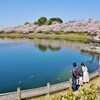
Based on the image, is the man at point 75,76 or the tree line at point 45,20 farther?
the tree line at point 45,20

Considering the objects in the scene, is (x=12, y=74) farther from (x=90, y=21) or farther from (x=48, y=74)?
(x=90, y=21)

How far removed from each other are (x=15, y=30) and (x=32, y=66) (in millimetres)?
88615

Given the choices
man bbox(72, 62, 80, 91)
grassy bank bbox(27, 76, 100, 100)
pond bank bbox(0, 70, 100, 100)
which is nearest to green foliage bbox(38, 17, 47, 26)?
grassy bank bbox(27, 76, 100, 100)

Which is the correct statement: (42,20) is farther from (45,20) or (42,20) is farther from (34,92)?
(34,92)

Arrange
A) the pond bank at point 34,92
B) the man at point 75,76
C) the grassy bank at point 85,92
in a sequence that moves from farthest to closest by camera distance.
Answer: the man at point 75,76
the pond bank at point 34,92
the grassy bank at point 85,92

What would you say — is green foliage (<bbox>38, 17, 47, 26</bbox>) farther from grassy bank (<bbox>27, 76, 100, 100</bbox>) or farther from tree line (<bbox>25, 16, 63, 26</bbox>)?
grassy bank (<bbox>27, 76, 100, 100</bbox>)

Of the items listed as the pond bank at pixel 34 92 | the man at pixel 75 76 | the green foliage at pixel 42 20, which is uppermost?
the green foliage at pixel 42 20

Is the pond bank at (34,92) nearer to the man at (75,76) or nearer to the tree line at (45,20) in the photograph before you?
the man at (75,76)

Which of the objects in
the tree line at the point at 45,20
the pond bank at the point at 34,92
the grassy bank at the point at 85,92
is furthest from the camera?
the tree line at the point at 45,20

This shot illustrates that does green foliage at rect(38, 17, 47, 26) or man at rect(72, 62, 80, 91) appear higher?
green foliage at rect(38, 17, 47, 26)

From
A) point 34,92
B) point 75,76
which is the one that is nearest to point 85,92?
point 75,76

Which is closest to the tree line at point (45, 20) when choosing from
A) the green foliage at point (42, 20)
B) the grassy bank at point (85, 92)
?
the green foliage at point (42, 20)

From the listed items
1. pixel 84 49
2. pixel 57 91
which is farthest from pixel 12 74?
pixel 84 49

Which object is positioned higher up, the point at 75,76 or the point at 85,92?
the point at 85,92
